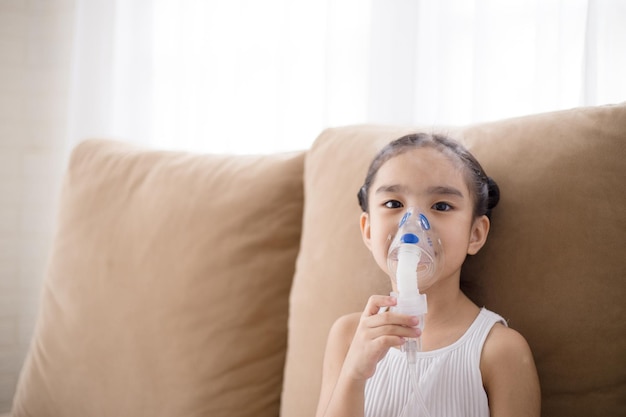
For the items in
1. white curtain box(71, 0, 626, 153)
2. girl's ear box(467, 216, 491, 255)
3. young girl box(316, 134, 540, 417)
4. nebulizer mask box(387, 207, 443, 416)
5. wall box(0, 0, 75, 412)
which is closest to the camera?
nebulizer mask box(387, 207, 443, 416)

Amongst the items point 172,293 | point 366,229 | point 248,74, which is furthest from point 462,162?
point 248,74

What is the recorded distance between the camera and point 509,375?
103 centimetres

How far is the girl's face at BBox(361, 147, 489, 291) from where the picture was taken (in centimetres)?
108

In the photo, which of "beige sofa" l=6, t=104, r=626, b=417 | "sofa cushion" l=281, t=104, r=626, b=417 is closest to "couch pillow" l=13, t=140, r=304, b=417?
"beige sofa" l=6, t=104, r=626, b=417

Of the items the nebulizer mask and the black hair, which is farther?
the black hair

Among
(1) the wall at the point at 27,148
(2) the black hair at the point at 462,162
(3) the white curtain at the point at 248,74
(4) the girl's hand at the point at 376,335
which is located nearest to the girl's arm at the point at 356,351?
(4) the girl's hand at the point at 376,335

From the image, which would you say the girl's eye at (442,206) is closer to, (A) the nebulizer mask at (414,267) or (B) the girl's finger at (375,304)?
(A) the nebulizer mask at (414,267)

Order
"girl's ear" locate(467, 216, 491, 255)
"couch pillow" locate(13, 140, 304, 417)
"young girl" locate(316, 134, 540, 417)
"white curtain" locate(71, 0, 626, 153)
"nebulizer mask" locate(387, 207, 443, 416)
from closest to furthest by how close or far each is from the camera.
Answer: "nebulizer mask" locate(387, 207, 443, 416) < "young girl" locate(316, 134, 540, 417) < "girl's ear" locate(467, 216, 491, 255) < "couch pillow" locate(13, 140, 304, 417) < "white curtain" locate(71, 0, 626, 153)

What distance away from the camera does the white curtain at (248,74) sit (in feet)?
5.22

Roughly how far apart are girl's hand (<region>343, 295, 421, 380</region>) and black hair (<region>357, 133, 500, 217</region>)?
273 millimetres

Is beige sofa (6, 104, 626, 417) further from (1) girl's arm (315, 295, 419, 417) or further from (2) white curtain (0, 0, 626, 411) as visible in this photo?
(2) white curtain (0, 0, 626, 411)

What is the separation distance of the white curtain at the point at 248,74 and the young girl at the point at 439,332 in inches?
23.8

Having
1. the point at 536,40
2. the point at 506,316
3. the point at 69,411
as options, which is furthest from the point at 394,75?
the point at 69,411

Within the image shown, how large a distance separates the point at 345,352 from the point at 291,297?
0.25 m
